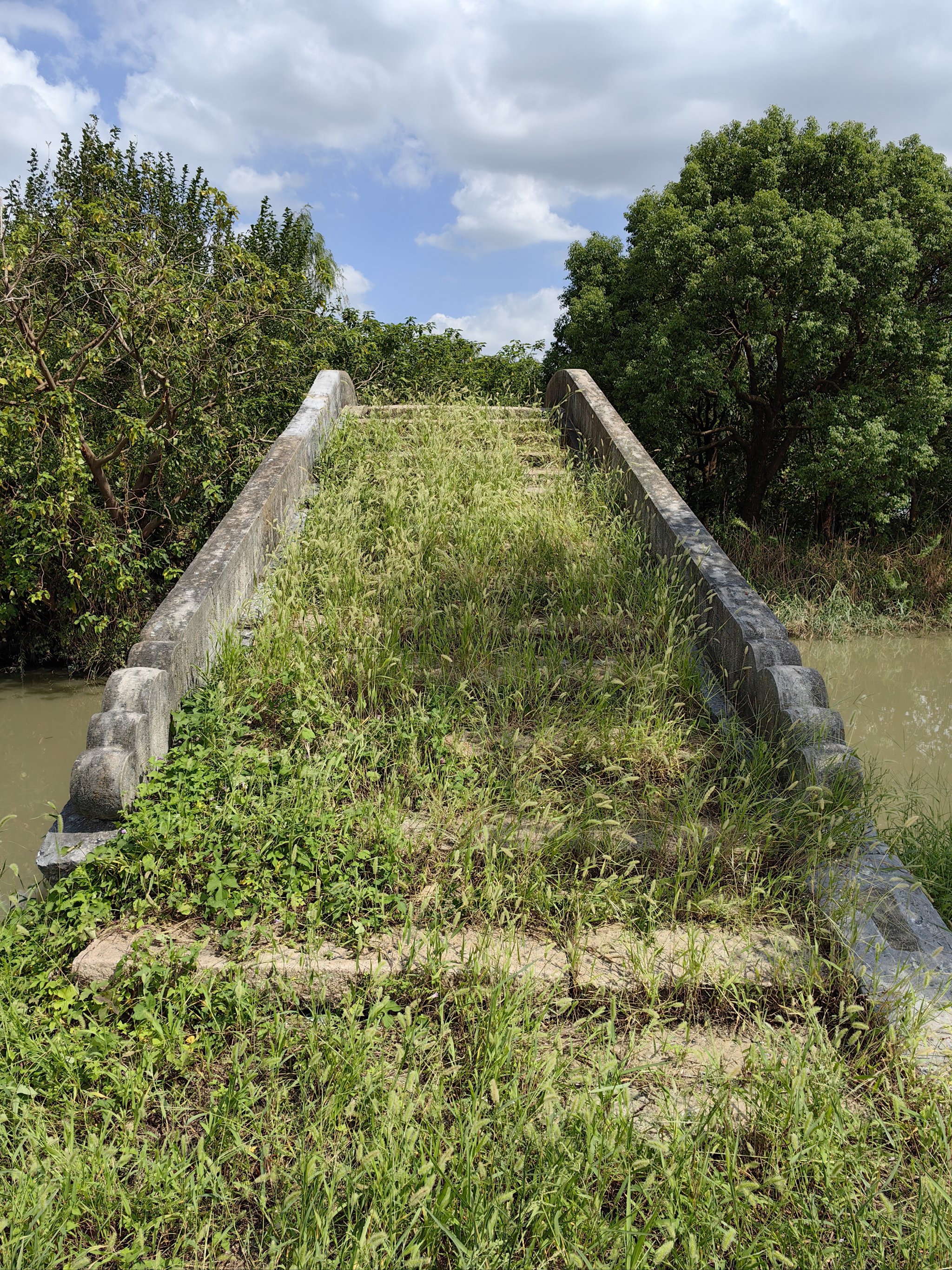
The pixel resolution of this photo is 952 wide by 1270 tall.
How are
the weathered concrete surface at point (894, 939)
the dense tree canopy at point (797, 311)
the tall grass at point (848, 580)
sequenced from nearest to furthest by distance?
the weathered concrete surface at point (894, 939)
the tall grass at point (848, 580)
the dense tree canopy at point (797, 311)

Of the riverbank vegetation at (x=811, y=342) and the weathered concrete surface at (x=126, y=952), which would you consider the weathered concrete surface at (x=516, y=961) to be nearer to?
the weathered concrete surface at (x=126, y=952)

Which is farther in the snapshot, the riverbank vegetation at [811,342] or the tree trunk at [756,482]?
the tree trunk at [756,482]

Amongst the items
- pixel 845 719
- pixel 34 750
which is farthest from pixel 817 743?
pixel 34 750

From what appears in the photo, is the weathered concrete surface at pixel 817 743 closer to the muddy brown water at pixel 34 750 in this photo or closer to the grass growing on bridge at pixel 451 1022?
the grass growing on bridge at pixel 451 1022

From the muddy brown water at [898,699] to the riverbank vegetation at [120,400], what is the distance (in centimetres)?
471

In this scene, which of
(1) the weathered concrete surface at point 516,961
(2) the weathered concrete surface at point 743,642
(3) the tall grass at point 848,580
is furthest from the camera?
(3) the tall grass at point 848,580

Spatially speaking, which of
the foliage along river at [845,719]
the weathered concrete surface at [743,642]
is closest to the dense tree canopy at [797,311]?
the foliage along river at [845,719]

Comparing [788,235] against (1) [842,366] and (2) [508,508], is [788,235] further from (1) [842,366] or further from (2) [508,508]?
(2) [508,508]

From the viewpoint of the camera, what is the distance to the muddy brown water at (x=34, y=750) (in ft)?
18.2

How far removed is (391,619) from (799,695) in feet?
6.34

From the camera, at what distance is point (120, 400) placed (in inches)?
382

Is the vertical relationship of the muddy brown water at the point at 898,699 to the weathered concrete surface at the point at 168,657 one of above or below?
below

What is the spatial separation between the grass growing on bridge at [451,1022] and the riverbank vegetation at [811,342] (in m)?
8.90

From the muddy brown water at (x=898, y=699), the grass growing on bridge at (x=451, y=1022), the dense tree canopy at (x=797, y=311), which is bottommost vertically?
A: the muddy brown water at (x=898, y=699)
